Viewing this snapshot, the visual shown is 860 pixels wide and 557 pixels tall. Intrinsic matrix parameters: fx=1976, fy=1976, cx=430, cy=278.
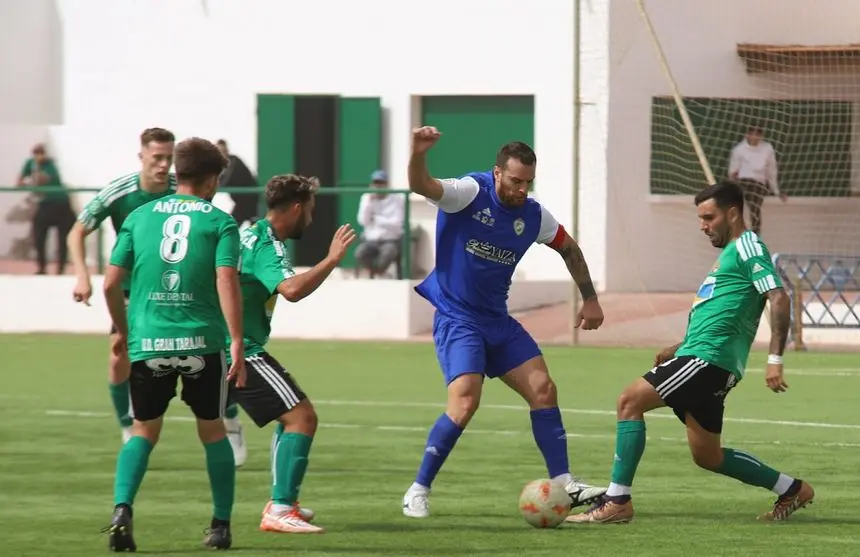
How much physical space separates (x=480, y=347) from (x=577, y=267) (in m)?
0.87

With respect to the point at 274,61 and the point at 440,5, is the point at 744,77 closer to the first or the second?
the point at 440,5

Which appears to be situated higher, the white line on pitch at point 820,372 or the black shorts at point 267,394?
the black shorts at point 267,394

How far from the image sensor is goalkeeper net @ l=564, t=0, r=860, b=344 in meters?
27.3

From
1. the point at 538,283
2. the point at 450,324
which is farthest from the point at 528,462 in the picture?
the point at 538,283

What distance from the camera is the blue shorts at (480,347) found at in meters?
10.5

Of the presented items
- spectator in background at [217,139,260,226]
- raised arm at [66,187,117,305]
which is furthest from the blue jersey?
spectator in background at [217,139,260,226]

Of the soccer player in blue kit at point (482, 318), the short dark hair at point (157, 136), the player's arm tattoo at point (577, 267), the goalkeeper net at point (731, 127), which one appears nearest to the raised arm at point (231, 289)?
the soccer player in blue kit at point (482, 318)

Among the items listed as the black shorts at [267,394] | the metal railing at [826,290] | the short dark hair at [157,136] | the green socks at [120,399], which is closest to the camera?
the black shorts at [267,394]

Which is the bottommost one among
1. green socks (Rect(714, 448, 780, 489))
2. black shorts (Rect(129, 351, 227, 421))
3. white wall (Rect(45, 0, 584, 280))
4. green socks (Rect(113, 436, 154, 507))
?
green socks (Rect(714, 448, 780, 489))

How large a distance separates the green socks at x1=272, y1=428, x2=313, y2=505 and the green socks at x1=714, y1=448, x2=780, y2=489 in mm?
2154

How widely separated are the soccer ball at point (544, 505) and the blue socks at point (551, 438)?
0.59 meters

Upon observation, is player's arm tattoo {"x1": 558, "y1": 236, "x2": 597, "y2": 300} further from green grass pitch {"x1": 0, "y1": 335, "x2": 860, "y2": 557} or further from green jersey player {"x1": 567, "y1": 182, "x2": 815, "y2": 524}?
green grass pitch {"x1": 0, "y1": 335, "x2": 860, "y2": 557}

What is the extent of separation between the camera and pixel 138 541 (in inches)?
373

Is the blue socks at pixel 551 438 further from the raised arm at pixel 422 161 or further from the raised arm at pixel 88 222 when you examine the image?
the raised arm at pixel 88 222
